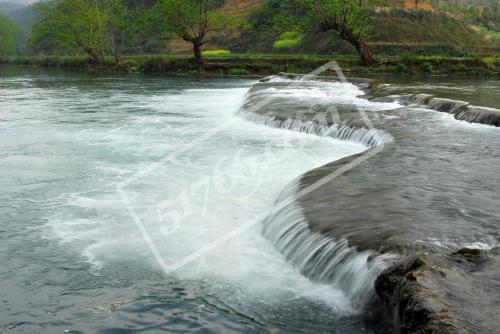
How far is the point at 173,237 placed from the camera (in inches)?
256

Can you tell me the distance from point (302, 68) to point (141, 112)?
813 inches

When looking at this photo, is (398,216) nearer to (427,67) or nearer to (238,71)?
(427,67)

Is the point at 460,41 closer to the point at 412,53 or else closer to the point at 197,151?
the point at 412,53

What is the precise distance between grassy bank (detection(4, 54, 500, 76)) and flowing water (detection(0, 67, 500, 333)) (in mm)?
21500

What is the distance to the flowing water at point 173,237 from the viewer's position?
176 inches

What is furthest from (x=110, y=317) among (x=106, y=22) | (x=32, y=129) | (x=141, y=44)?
(x=141, y=44)

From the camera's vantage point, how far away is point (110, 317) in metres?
4.42

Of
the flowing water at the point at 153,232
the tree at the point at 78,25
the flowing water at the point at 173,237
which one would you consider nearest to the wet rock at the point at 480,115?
the flowing water at the point at 173,237

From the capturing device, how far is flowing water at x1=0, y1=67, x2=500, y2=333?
4480mm

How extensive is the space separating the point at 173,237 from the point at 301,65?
32372 mm

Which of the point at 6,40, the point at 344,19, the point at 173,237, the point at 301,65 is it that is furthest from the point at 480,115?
the point at 6,40

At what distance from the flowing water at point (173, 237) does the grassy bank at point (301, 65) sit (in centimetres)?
2150

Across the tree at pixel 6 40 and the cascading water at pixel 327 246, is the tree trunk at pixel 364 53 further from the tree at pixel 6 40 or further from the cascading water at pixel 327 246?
the tree at pixel 6 40

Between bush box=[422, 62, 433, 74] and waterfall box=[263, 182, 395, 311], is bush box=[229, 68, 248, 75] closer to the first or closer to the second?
bush box=[422, 62, 433, 74]
